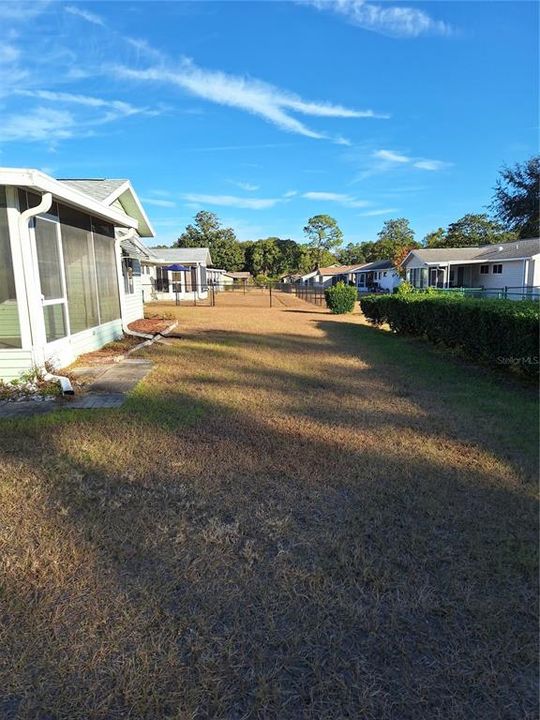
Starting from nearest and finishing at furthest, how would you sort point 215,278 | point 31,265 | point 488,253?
1. point 31,265
2. point 488,253
3. point 215,278

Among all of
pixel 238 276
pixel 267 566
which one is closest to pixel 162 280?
pixel 267 566

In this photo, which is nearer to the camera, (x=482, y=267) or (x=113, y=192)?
(x=113, y=192)

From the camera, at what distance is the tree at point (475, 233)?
171ft

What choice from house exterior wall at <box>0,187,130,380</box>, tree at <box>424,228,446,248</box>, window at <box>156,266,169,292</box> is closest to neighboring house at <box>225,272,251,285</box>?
tree at <box>424,228,446,248</box>

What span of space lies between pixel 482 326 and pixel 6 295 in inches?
279

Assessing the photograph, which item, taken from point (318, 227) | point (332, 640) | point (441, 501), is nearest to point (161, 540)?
point (332, 640)

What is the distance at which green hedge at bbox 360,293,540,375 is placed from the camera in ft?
21.3

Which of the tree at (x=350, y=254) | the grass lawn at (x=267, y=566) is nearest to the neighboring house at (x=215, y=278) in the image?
the grass lawn at (x=267, y=566)

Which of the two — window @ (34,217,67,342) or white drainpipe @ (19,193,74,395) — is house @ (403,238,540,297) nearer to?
window @ (34,217,67,342)

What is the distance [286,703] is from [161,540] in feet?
3.92

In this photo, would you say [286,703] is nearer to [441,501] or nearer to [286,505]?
[286,505]

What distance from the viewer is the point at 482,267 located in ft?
107

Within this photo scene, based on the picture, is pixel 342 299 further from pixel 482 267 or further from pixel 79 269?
pixel 482 267

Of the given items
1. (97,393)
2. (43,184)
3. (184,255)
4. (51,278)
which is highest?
(184,255)
